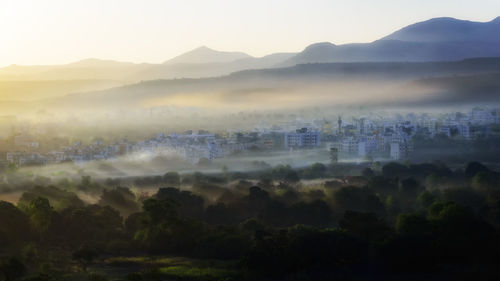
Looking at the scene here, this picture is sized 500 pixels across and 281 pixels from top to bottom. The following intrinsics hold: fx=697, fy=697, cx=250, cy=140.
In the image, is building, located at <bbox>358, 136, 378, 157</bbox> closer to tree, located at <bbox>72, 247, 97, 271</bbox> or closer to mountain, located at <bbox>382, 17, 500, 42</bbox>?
tree, located at <bbox>72, 247, 97, 271</bbox>

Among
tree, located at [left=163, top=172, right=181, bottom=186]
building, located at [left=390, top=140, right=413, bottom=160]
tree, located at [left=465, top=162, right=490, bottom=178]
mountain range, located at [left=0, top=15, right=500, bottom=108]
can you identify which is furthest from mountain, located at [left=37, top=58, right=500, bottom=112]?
tree, located at [left=465, top=162, right=490, bottom=178]

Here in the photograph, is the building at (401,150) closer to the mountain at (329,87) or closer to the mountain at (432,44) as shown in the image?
the mountain at (329,87)

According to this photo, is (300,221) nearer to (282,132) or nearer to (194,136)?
(194,136)

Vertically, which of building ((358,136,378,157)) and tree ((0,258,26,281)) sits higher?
tree ((0,258,26,281))

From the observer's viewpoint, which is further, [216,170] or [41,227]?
[216,170]

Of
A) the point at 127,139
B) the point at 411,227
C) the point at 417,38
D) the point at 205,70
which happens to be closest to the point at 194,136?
the point at 127,139

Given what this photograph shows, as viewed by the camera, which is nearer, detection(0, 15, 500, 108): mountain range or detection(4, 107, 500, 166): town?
detection(4, 107, 500, 166): town

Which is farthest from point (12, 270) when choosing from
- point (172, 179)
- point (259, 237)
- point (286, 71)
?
→ point (286, 71)
